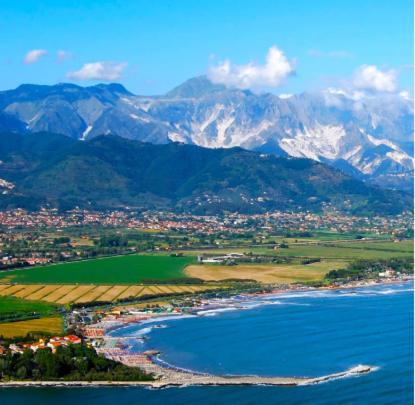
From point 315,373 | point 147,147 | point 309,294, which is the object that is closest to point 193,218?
point 147,147

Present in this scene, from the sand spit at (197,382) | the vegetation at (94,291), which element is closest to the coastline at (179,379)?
the sand spit at (197,382)

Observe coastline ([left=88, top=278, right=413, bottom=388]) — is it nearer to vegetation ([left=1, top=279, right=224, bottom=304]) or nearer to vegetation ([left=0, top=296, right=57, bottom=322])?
vegetation ([left=0, top=296, right=57, bottom=322])

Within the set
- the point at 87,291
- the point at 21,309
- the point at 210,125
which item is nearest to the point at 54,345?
the point at 21,309

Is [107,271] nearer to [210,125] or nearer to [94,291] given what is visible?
[94,291]

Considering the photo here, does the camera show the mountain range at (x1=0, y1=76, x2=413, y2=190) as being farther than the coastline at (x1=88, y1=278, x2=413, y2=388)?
Yes

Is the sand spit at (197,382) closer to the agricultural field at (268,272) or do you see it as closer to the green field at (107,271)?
the green field at (107,271)

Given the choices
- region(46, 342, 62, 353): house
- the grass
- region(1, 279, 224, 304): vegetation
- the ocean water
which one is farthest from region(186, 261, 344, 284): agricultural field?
region(46, 342, 62, 353): house

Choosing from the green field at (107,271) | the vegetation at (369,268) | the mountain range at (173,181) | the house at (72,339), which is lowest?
the vegetation at (369,268)
